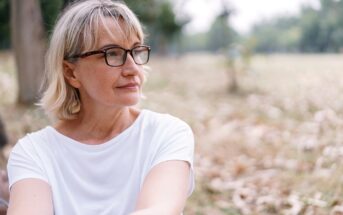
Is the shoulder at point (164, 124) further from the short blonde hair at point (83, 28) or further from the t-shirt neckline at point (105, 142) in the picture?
the short blonde hair at point (83, 28)

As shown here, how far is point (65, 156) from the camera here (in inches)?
67.2

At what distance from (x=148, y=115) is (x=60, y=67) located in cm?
37

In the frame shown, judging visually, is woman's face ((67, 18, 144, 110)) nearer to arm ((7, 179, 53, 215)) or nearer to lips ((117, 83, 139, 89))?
lips ((117, 83, 139, 89))

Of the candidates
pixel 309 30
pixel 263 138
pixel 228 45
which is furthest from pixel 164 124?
pixel 228 45

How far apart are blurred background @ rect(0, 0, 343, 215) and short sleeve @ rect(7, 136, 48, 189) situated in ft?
2.38

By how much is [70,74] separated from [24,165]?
→ 1.23ft

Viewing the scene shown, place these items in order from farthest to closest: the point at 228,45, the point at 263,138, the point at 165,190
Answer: the point at 228,45
the point at 263,138
the point at 165,190

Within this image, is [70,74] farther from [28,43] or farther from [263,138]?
[28,43]

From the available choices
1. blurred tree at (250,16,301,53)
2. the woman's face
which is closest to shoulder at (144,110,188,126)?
the woman's face

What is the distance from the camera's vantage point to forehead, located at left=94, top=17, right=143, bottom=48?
163cm

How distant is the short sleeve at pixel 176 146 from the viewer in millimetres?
1594

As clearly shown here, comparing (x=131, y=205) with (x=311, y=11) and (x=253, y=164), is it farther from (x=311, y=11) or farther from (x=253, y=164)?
(x=311, y=11)

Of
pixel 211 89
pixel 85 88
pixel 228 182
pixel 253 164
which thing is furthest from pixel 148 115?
pixel 211 89

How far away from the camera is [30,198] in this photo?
157 cm
